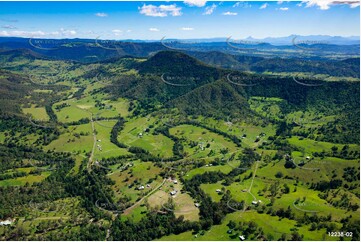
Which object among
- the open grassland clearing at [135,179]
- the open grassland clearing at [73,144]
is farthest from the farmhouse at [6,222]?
the open grassland clearing at [73,144]

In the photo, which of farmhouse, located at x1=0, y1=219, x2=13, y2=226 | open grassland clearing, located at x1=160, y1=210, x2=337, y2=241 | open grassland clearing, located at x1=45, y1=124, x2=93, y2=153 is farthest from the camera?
open grassland clearing, located at x1=45, y1=124, x2=93, y2=153

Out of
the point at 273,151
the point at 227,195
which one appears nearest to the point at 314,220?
the point at 227,195

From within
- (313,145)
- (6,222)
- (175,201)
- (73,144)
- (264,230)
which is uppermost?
(313,145)

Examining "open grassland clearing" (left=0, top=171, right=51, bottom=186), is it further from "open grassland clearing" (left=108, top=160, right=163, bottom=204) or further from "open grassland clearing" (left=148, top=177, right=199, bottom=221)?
"open grassland clearing" (left=148, top=177, right=199, bottom=221)

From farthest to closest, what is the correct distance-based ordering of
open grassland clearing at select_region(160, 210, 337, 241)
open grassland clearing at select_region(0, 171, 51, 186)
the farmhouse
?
open grassland clearing at select_region(0, 171, 51, 186)
the farmhouse
open grassland clearing at select_region(160, 210, 337, 241)

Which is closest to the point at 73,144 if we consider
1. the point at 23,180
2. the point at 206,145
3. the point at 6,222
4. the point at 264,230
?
the point at 23,180

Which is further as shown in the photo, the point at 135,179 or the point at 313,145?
the point at 313,145

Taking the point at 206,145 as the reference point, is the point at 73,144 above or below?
below

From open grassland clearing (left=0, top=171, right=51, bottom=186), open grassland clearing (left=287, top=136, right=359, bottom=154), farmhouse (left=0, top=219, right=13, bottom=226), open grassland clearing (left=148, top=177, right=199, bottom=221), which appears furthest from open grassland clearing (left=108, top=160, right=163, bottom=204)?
open grassland clearing (left=287, top=136, right=359, bottom=154)

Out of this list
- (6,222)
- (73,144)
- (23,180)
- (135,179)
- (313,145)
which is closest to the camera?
(6,222)

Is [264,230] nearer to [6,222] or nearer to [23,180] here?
[6,222]

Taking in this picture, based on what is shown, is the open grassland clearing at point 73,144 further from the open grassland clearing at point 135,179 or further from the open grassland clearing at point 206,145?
the open grassland clearing at point 206,145

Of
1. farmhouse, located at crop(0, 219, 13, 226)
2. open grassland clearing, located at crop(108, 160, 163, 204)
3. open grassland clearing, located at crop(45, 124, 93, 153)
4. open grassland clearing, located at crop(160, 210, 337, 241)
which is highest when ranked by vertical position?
open grassland clearing, located at crop(45, 124, 93, 153)
